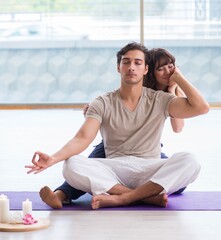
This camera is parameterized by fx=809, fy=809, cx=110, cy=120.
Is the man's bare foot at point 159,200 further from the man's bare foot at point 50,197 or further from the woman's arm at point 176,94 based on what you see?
the woman's arm at point 176,94

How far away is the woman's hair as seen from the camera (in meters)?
4.21

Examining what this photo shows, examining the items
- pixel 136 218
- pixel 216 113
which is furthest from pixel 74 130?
pixel 136 218

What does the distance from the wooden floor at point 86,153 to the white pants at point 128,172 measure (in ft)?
0.55

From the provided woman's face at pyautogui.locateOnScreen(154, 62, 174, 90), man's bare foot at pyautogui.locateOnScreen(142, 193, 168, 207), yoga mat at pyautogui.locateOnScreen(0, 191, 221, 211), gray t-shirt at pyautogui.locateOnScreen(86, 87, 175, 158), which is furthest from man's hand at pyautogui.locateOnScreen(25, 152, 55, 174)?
woman's face at pyautogui.locateOnScreen(154, 62, 174, 90)

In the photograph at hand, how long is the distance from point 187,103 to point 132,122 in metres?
0.30

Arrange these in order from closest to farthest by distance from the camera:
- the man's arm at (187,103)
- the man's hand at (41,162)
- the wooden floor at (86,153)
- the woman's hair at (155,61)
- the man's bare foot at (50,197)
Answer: the wooden floor at (86,153), the man's hand at (41,162), the man's bare foot at (50,197), the man's arm at (187,103), the woman's hair at (155,61)

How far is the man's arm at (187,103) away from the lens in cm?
398

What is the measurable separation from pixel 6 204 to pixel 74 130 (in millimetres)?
3574

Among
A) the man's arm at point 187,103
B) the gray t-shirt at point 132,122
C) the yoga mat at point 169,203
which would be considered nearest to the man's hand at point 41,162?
the yoga mat at point 169,203

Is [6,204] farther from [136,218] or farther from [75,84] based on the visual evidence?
[75,84]

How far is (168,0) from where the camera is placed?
9078 mm

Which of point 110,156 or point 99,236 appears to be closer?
point 99,236

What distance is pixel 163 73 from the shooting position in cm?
422

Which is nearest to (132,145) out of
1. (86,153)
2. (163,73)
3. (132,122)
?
(132,122)
